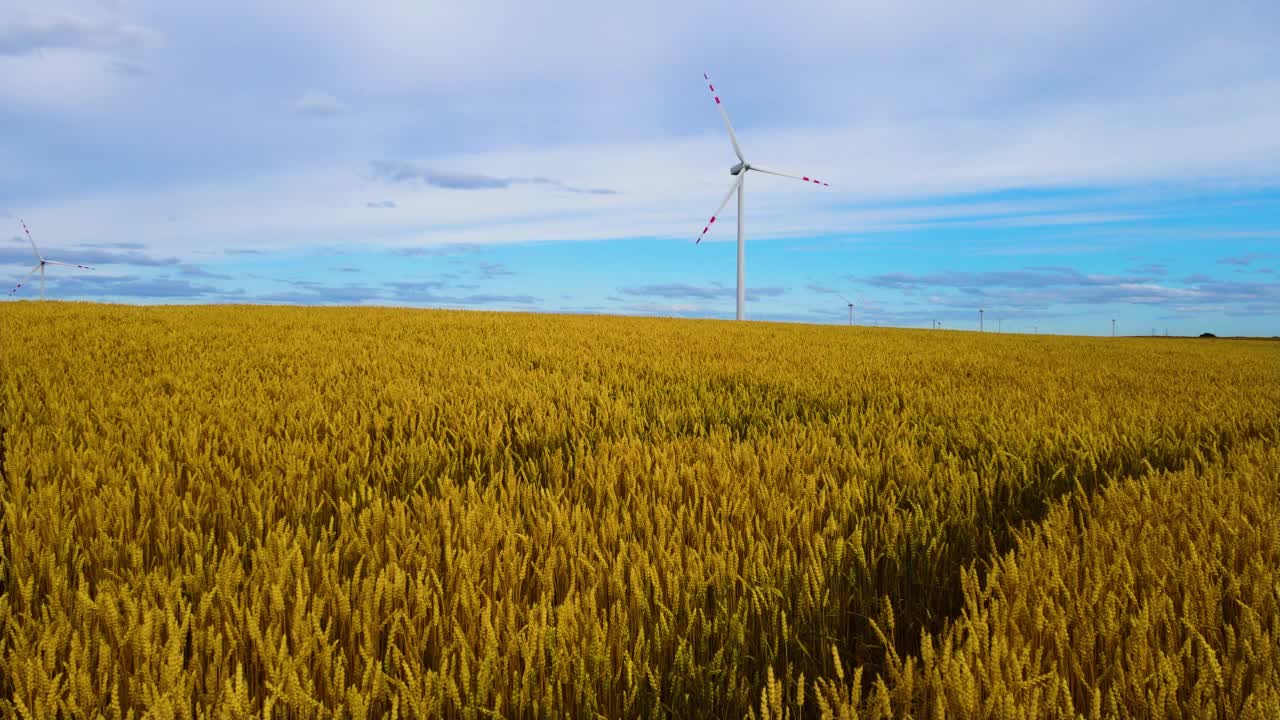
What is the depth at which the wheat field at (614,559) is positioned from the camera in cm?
155

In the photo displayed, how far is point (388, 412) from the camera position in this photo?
4590 mm

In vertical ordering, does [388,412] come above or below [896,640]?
above

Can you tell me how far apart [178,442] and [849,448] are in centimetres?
368

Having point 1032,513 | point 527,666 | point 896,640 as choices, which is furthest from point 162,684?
point 1032,513

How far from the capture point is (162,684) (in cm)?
146

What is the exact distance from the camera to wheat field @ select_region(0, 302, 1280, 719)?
→ 1.55 m

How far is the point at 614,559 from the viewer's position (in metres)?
2.11

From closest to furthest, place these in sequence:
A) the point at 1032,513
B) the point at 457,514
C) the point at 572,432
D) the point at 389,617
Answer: the point at 389,617, the point at 457,514, the point at 1032,513, the point at 572,432

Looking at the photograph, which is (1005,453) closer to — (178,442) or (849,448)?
(849,448)

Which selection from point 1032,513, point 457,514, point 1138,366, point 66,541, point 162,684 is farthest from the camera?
point 1138,366

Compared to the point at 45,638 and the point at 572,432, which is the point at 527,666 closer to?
the point at 45,638

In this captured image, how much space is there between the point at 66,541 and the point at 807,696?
8.03ft

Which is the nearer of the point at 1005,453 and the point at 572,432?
the point at 1005,453

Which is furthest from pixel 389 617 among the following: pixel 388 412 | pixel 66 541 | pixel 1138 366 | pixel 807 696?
pixel 1138 366
